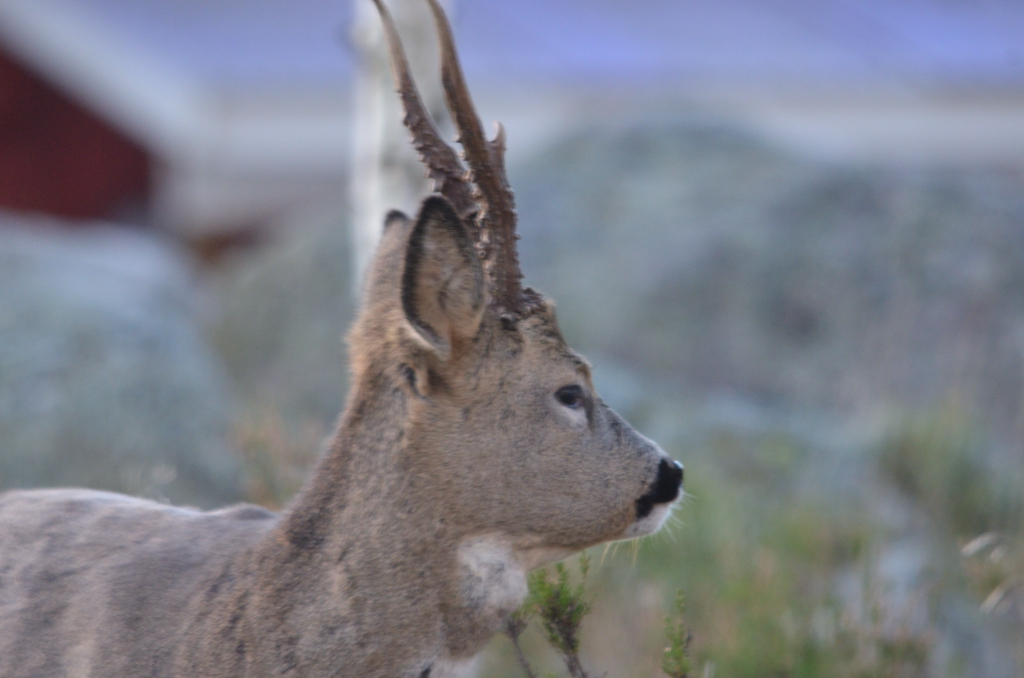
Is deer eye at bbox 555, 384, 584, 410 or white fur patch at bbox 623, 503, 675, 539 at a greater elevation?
deer eye at bbox 555, 384, 584, 410

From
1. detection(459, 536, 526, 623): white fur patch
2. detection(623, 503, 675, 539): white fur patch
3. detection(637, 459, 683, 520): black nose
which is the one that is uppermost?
detection(637, 459, 683, 520): black nose

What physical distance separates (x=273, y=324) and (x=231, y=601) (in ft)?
24.9

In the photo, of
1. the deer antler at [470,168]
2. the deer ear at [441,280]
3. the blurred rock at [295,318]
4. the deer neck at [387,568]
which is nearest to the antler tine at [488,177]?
the deer antler at [470,168]

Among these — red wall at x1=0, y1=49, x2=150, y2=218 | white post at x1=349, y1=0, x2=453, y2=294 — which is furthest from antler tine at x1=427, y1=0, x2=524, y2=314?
red wall at x1=0, y1=49, x2=150, y2=218

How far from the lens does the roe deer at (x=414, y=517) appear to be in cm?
248

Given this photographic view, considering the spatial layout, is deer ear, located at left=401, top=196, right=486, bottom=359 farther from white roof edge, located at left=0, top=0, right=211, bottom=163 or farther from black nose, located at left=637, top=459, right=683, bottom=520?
white roof edge, located at left=0, top=0, right=211, bottom=163

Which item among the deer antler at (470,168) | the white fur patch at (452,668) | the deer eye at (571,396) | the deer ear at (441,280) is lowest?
the white fur patch at (452,668)

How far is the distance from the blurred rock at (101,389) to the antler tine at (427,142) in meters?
2.74

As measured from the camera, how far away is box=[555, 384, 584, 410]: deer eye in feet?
8.92

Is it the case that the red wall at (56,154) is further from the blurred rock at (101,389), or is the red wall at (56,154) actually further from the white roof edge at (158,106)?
the blurred rock at (101,389)

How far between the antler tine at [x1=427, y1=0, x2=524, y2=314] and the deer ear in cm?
13

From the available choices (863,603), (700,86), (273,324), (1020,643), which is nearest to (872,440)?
(1020,643)

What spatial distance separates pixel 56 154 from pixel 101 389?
8.41 metres

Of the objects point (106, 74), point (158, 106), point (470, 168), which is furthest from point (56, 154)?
point (470, 168)
